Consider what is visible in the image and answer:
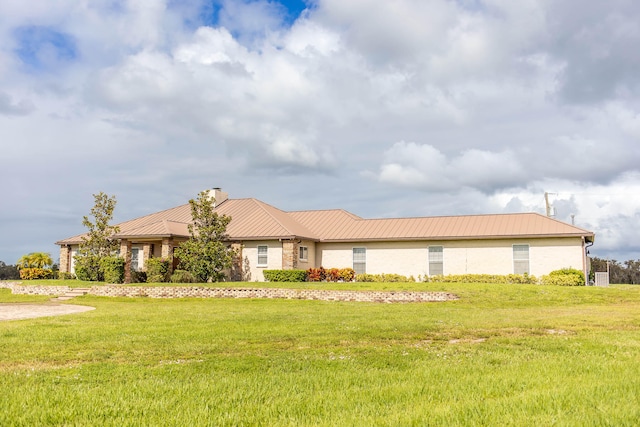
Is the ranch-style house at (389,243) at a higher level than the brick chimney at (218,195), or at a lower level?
lower

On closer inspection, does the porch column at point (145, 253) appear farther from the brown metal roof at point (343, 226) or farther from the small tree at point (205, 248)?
the small tree at point (205, 248)

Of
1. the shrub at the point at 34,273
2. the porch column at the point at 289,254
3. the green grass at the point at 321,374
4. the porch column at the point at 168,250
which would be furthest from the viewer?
the shrub at the point at 34,273

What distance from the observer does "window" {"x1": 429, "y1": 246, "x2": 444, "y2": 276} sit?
31.1 meters

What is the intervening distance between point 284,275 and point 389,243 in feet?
22.0

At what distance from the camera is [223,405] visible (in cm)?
541

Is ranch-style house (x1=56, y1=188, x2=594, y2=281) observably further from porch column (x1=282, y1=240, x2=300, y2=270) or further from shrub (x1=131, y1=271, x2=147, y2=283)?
shrub (x1=131, y1=271, x2=147, y2=283)

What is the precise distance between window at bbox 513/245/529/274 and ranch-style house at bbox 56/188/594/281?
0.8 inches

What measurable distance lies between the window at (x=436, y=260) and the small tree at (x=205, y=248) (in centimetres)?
1161

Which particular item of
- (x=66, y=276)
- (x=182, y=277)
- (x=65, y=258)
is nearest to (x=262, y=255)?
(x=182, y=277)

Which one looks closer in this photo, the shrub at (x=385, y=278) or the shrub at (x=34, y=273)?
the shrub at (x=385, y=278)

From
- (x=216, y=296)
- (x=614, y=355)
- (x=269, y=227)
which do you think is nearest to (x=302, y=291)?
(x=216, y=296)

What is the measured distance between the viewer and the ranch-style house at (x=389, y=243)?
95.8ft

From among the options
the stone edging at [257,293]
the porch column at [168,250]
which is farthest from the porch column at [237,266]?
the stone edging at [257,293]

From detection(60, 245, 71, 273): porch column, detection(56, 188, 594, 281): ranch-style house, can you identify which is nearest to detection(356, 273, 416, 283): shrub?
detection(56, 188, 594, 281): ranch-style house
